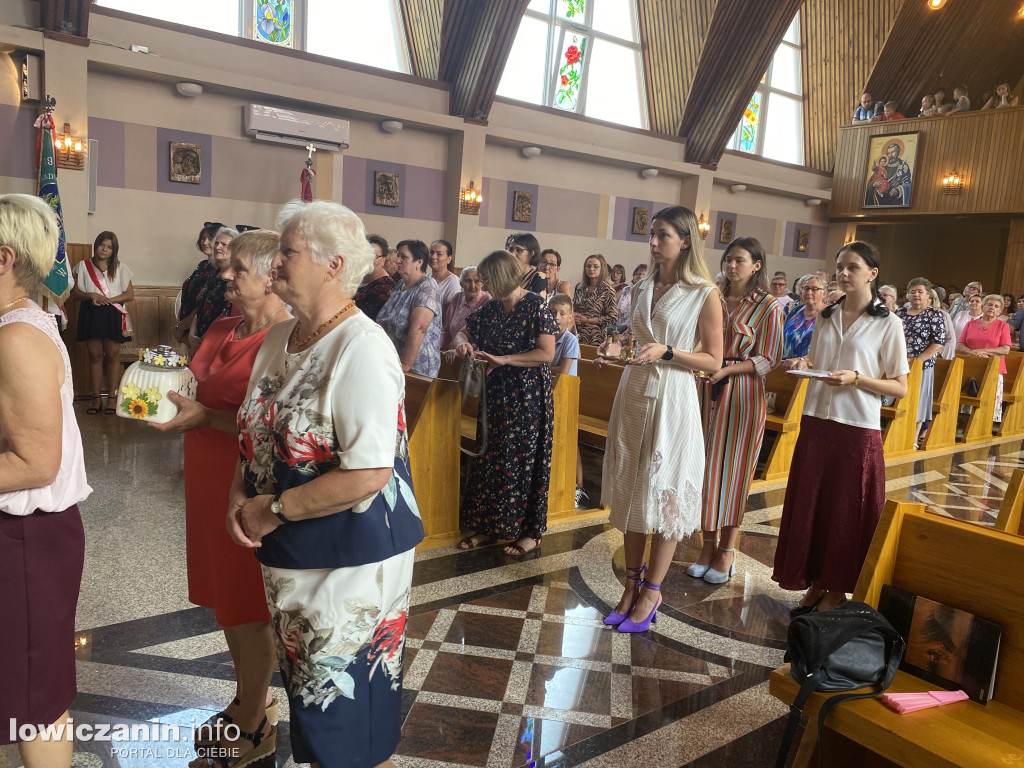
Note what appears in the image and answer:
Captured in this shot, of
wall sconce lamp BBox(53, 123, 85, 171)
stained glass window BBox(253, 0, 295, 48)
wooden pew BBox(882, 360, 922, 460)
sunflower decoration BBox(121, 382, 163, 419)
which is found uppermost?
stained glass window BBox(253, 0, 295, 48)

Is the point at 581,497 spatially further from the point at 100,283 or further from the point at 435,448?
the point at 100,283

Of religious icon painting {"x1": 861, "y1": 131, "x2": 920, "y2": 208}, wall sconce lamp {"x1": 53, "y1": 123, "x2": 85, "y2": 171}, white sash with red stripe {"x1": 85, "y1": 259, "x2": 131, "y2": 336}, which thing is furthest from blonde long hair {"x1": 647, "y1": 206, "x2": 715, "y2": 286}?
religious icon painting {"x1": 861, "y1": 131, "x2": 920, "y2": 208}

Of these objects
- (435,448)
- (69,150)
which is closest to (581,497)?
(435,448)

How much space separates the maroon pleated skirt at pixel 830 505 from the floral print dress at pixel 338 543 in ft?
6.80

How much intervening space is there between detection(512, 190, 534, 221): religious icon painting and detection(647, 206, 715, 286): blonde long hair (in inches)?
Answer: 338

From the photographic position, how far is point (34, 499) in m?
1.55

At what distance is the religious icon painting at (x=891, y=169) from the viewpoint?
1457 cm

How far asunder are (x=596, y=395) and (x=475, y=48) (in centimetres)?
579

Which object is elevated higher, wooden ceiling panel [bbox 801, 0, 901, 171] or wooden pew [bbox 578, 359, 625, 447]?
wooden ceiling panel [bbox 801, 0, 901, 171]

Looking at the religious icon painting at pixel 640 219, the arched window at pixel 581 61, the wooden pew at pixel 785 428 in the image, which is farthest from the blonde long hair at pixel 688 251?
the religious icon painting at pixel 640 219

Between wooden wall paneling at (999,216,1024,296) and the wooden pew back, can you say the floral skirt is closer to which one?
the wooden pew back

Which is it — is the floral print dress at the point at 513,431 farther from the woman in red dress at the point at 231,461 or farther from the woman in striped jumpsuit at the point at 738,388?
the woman in red dress at the point at 231,461

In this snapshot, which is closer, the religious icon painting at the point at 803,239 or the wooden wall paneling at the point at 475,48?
the wooden wall paneling at the point at 475,48

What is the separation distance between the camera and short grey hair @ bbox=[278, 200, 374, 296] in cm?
155
